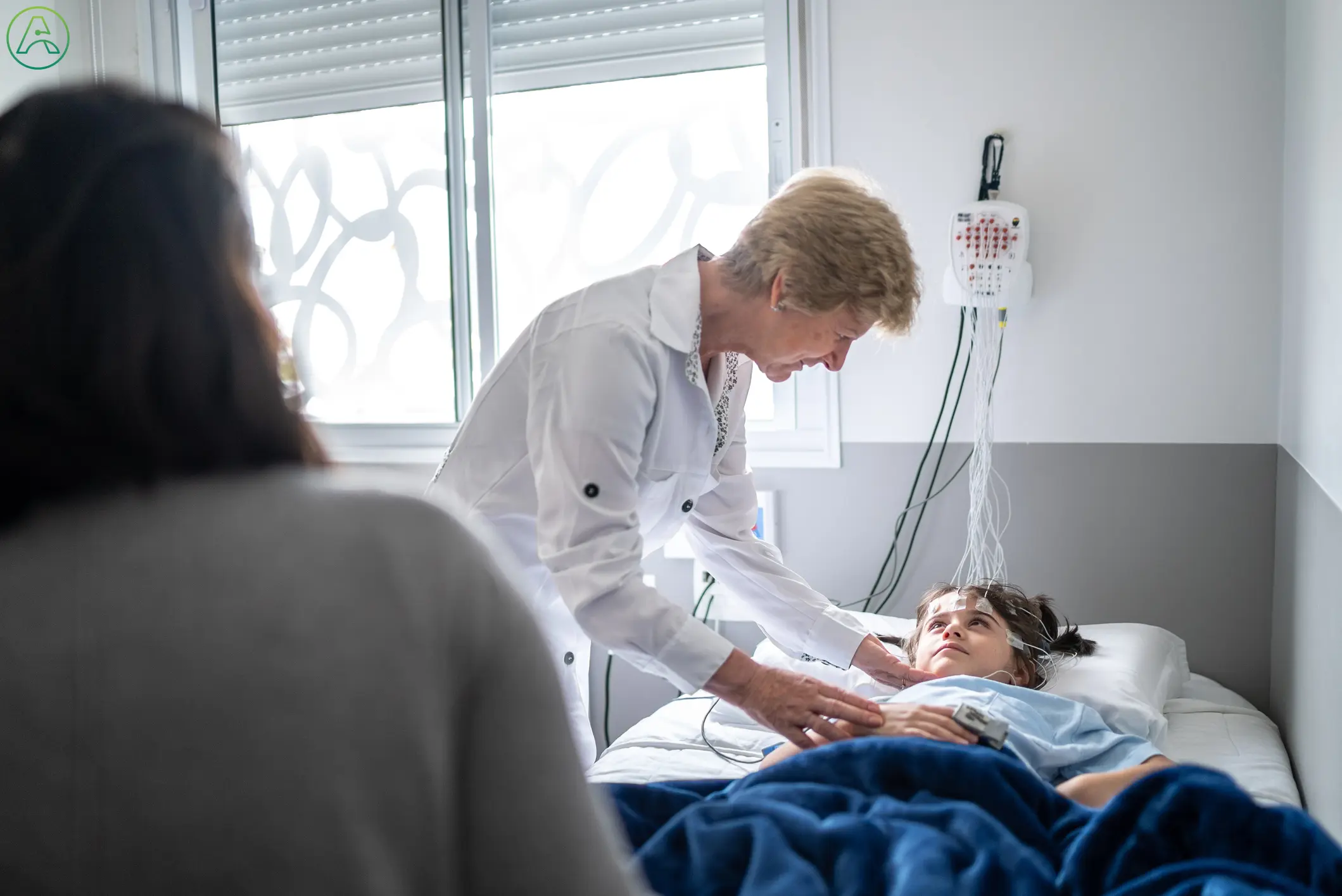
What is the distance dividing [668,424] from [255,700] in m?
1.09

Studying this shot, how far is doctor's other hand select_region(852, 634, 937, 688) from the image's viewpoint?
5.80 ft

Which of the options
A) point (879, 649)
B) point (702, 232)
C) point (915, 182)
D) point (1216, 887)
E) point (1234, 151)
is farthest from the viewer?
point (702, 232)

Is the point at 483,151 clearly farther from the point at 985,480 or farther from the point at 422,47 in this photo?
the point at 985,480

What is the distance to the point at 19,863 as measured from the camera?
1.65ft

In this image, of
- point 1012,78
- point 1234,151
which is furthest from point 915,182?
point 1234,151

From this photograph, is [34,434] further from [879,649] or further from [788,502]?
[788,502]

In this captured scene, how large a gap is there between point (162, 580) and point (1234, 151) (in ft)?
7.33

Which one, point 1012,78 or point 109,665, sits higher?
point 1012,78

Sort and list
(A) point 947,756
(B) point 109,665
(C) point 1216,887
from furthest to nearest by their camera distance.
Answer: (A) point 947,756
(C) point 1216,887
(B) point 109,665

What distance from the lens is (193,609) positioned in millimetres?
491

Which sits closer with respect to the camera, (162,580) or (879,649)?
(162,580)

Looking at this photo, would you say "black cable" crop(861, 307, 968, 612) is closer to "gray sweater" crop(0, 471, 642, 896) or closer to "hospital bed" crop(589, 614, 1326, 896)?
"hospital bed" crop(589, 614, 1326, 896)

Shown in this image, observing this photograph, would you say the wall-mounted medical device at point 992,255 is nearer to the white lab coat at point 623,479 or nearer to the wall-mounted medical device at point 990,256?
the wall-mounted medical device at point 990,256

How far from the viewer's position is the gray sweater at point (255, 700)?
0.49 meters
